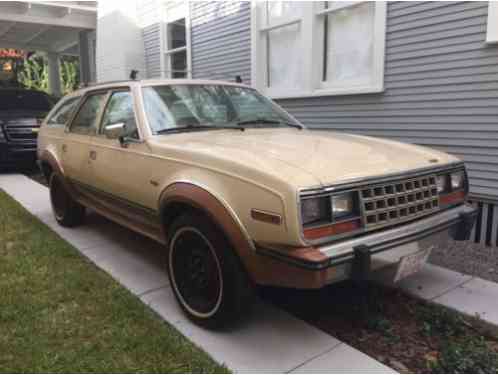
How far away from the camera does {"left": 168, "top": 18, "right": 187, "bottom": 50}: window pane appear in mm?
9930

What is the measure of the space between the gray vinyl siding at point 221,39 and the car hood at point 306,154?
4.86 metres

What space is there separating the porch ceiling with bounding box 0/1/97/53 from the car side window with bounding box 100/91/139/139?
34.2 feet

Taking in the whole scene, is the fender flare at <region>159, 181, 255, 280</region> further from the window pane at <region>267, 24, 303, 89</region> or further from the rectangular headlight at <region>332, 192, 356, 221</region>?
the window pane at <region>267, 24, 303, 89</region>

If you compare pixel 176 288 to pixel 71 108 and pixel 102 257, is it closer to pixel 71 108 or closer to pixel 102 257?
pixel 102 257

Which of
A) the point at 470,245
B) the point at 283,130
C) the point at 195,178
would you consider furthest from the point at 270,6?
the point at 195,178

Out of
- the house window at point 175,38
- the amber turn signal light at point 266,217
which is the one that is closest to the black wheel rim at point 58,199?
the amber turn signal light at point 266,217

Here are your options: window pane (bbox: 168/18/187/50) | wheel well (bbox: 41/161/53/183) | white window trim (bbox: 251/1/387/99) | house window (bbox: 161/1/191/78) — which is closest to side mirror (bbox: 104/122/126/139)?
wheel well (bbox: 41/161/53/183)

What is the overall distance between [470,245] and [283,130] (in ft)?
7.82

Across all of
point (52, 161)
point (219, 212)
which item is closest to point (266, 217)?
point (219, 212)

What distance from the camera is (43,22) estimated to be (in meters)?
13.1

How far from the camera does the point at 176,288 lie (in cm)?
304

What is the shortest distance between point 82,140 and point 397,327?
10.6 ft

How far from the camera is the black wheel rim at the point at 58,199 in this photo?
5.02 m

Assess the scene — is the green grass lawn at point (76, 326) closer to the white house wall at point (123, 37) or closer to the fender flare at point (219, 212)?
the fender flare at point (219, 212)
